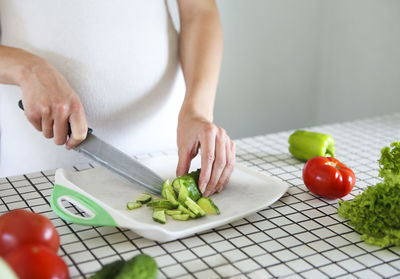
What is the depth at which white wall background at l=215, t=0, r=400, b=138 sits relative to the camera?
2.81 metres

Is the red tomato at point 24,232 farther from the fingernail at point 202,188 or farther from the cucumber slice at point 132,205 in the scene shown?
the fingernail at point 202,188

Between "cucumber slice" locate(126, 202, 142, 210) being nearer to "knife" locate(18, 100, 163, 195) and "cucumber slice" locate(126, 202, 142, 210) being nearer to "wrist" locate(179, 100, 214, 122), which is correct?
"knife" locate(18, 100, 163, 195)

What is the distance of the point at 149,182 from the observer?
47.6 inches

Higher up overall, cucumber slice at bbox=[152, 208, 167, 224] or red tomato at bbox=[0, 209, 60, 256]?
red tomato at bbox=[0, 209, 60, 256]

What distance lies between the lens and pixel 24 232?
887mm

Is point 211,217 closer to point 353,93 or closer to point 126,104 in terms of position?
point 126,104

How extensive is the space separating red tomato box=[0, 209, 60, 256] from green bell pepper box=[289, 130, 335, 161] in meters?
0.81

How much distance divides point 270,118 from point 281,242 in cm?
223

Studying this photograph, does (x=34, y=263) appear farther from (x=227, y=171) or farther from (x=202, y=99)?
(x=202, y=99)

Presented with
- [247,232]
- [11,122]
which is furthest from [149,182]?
[11,122]

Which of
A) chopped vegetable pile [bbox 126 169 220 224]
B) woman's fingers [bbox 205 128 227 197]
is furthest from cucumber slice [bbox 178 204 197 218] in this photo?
woman's fingers [bbox 205 128 227 197]

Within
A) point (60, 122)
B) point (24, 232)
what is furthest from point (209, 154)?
point (24, 232)

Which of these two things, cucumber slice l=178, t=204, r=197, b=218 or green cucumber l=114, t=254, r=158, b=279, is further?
cucumber slice l=178, t=204, r=197, b=218

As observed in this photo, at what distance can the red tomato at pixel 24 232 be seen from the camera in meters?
0.88
